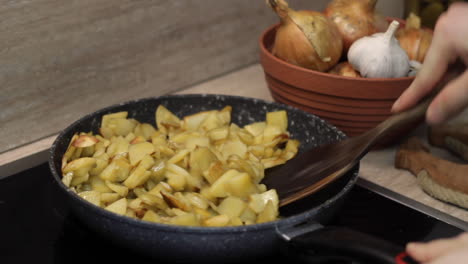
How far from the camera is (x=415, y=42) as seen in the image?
1.02 metres

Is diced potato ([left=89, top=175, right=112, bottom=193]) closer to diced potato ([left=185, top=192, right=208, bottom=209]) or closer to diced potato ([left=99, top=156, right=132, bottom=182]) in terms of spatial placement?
diced potato ([left=99, top=156, right=132, bottom=182])

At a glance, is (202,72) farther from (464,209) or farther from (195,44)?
(464,209)

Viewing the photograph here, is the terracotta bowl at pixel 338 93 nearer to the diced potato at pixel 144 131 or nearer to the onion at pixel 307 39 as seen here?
the onion at pixel 307 39

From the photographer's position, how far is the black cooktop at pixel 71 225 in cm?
75

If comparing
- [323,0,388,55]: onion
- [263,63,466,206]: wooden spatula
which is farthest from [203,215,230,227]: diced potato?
[323,0,388,55]: onion

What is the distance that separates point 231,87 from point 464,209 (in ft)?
1.87

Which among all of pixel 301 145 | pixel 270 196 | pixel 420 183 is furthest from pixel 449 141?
pixel 270 196

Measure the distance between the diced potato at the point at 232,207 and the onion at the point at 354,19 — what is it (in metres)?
0.41

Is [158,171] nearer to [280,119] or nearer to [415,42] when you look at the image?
[280,119]

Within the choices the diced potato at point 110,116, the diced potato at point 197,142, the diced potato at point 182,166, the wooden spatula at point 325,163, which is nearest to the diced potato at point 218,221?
the diced potato at point 182,166

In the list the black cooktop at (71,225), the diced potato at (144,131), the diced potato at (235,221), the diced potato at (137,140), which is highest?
the diced potato at (235,221)

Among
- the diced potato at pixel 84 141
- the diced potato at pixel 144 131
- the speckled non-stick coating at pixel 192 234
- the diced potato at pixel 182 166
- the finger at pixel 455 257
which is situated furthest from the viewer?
the diced potato at pixel 144 131

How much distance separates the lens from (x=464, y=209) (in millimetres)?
869

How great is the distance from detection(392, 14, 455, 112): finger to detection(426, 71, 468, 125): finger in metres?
0.06
